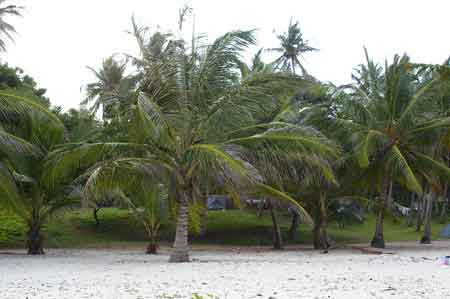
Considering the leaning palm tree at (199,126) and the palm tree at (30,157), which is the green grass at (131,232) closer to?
the palm tree at (30,157)

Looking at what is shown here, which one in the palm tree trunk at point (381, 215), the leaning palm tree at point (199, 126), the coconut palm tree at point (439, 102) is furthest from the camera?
the palm tree trunk at point (381, 215)

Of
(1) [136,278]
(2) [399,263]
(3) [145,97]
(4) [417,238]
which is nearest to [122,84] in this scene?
(3) [145,97]

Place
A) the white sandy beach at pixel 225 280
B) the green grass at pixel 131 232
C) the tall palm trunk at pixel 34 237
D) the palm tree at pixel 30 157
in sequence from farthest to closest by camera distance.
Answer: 1. the green grass at pixel 131 232
2. the tall palm trunk at pixel 34 237
3. the palm tree at pixel 30 157
4. the white sandy beach at pixel 225 280

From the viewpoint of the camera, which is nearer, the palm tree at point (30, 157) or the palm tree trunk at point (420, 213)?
the palm tree at point (30, 157)

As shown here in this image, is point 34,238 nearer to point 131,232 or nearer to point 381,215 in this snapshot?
point 131,232

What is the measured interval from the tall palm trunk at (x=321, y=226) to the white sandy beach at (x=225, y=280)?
6960 millimetres

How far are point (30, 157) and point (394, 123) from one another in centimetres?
1205

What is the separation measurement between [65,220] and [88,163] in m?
10.6

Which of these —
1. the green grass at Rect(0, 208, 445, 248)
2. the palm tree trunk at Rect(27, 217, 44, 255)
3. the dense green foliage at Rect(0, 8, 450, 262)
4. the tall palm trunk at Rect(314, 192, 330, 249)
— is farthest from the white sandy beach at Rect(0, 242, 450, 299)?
the green grass at Rect(0, 208, 445, 248)

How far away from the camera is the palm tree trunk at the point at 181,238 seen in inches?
505

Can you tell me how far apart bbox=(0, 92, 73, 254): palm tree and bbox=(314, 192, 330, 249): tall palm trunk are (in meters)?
8.68

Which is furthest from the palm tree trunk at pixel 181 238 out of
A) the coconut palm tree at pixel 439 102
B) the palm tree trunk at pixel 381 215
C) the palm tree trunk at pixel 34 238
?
the coconut palm tree at pixel 439 102

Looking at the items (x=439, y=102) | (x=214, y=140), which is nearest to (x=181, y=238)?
(x=214, y=140)

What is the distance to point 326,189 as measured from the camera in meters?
18.8
